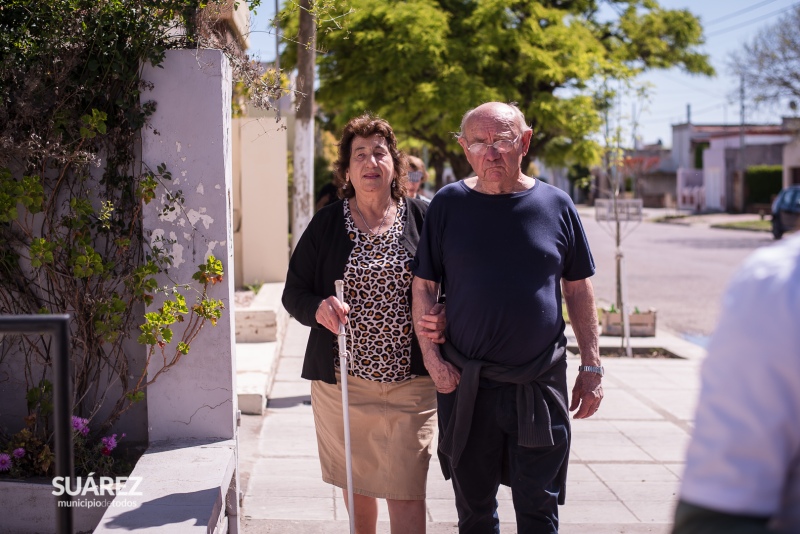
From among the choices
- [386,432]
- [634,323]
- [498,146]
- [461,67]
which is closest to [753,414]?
[498,146]

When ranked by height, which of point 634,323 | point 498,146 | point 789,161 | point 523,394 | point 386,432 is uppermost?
point 789,161

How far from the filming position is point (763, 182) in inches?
1956

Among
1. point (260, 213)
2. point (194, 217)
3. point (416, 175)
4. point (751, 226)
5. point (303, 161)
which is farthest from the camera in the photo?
point (751, 226)

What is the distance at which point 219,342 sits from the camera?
14.4 ft

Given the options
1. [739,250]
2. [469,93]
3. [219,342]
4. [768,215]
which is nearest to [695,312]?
[469,93]

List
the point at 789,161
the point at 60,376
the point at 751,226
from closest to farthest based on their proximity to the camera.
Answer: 1. the point at 60,376
2. the point at 751,226
3. the point at 789,161

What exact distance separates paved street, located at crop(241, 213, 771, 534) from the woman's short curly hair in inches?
71.1

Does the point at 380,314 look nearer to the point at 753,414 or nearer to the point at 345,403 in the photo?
the point at 345,403

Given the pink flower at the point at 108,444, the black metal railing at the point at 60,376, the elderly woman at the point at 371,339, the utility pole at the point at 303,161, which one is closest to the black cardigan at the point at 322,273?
the elderly woman at the point at 371,339

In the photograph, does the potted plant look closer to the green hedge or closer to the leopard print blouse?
the leopard print blouse

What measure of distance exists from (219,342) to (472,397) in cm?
142

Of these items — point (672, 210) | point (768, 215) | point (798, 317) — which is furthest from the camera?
point (672, 210)

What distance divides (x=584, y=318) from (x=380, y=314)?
82cm

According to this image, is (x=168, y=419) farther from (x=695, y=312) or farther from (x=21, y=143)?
(x=695, y=312)
